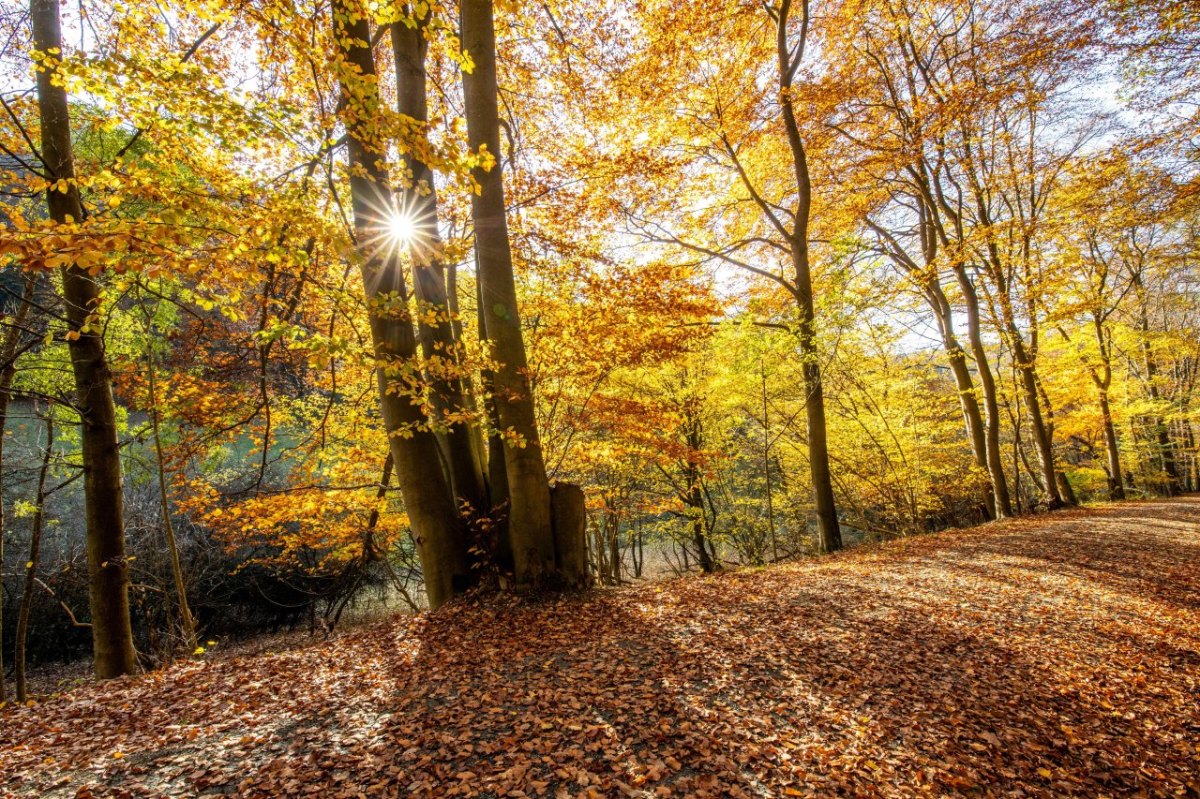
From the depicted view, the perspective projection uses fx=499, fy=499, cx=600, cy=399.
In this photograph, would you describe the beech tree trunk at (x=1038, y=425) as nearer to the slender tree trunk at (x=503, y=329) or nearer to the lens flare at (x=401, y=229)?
the slender tree trunk at (x=503, y=329)

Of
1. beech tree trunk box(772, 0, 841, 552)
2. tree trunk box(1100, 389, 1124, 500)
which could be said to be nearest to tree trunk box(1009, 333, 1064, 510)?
tree trunk box(1100, 389, 1124, 500)

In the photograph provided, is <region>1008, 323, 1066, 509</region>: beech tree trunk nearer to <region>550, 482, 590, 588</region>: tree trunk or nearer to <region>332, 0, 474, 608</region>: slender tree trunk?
<region>550, 482, 590, 588</region>: tree trunk

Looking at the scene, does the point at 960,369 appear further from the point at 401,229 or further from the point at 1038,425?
the point at 401,229

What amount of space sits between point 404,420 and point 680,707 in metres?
4.15

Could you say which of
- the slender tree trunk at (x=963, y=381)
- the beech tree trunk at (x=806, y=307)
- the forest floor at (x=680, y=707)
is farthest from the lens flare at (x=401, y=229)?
A: the slender tree trunk at (x=963, y=381)

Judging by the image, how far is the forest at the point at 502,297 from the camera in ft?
14.6

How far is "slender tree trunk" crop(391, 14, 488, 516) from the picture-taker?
5.76m

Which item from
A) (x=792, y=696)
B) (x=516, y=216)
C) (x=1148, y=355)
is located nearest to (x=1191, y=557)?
(x=792, y=696)

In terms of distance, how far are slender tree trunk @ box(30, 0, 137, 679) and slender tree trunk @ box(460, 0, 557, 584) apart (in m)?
4.13

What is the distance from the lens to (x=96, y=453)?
536 centimetres

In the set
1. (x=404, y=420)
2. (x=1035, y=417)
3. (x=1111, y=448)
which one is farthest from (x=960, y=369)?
(x=404, y=420)

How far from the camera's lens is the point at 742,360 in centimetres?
1136

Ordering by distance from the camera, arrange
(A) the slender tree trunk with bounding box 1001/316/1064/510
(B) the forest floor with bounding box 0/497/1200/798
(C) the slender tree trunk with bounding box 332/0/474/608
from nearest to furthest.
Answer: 1. (B) the forest floor with bounding box 0/497/1200/798
2. (C) the slender tree trunk with bounding box 332/0/474/608
3. (A) the slender tree trunk with bounding box 1001/316/1064/510

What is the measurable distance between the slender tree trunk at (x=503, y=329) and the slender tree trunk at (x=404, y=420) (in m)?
0.81
